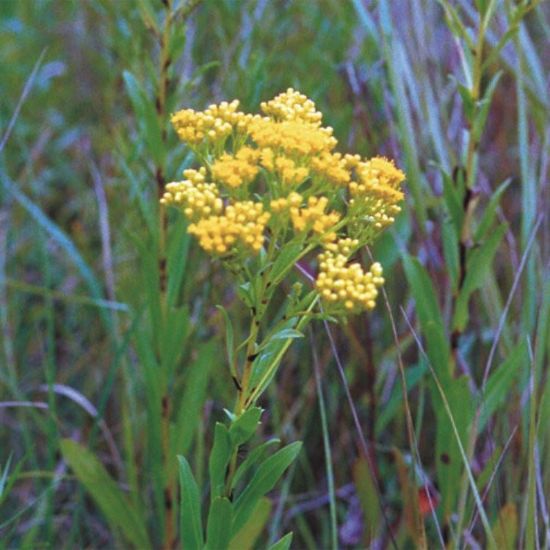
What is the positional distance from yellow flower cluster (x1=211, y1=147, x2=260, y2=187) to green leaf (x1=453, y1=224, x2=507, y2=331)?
0.75m

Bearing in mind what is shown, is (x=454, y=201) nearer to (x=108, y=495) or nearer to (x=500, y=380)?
(x=500, y=380)

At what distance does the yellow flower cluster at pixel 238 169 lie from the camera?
1.20 m

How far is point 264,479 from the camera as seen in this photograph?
1328 millimetres

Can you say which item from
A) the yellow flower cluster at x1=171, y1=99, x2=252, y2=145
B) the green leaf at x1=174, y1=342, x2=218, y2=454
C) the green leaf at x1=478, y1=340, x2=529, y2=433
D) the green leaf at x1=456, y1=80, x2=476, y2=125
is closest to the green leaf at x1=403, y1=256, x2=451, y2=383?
the green leaf at x1=478, y1=340, x2=529, y2=433

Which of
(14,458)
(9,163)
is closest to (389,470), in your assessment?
(14,458)

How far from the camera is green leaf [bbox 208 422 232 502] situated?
125 centimetres

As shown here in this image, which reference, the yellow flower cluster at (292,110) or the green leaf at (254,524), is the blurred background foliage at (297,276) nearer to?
the green leaf at (254,524)

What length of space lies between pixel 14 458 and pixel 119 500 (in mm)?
672

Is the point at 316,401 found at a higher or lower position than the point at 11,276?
lower

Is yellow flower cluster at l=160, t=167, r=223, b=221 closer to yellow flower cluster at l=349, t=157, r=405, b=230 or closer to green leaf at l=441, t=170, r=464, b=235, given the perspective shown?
yellow flower cluster at l=349, t=157, r=405, b=230

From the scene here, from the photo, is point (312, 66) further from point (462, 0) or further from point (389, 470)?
point (389, 470)

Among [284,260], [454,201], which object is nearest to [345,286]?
[284,260]

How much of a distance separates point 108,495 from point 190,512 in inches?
25.7

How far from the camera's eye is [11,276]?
3.05m
